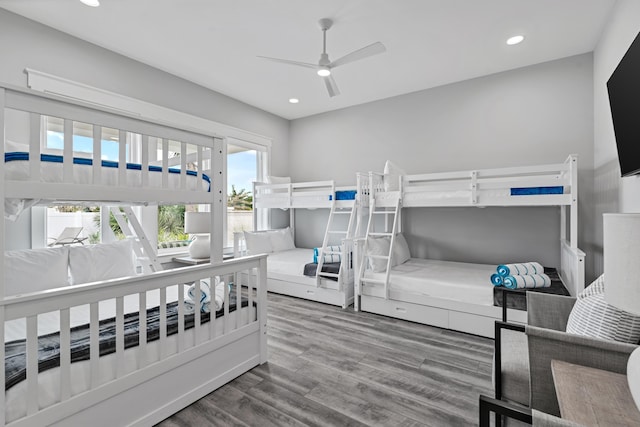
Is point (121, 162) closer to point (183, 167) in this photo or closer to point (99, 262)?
point (183, 167)

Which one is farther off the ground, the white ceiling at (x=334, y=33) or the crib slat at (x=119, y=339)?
the white ceiling at (x=334, y=33)

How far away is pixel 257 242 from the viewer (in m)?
4.38

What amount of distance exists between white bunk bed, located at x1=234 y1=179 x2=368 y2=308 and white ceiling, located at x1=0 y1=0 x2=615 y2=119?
5.05ft

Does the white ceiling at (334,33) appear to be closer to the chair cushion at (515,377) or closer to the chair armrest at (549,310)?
the chair armrest at (549,310)

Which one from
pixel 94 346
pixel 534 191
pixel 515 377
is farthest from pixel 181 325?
pixel 534 191

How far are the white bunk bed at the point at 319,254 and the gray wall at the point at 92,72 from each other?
127cm

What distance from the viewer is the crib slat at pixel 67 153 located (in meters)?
1.35

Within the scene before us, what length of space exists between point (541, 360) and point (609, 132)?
8.52ft

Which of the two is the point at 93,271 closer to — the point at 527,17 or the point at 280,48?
the point at 280,48

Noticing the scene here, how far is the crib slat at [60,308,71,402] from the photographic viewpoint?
1273 millimetres

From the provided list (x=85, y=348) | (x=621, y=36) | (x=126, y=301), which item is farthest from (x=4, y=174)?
(x=621, y=36)

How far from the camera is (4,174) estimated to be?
3.94 feet

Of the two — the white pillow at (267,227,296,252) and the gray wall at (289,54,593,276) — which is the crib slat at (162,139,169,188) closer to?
the white pillow at (267,227,296,252)

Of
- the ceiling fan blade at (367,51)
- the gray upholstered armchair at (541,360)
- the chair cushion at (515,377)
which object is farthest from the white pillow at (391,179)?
the chair cushion at (515,377)
